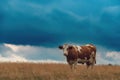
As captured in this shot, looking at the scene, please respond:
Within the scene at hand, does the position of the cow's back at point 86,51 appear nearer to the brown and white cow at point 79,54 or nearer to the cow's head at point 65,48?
the brown and white cow at point 79,54

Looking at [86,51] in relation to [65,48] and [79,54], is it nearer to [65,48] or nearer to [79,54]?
[79,54]

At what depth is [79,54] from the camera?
28906 mm

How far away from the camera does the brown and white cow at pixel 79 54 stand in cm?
2794

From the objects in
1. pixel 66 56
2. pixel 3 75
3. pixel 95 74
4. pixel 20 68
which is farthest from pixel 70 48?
pixel 3 75

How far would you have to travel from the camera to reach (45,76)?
2041 cm

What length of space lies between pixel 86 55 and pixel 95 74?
26.7 feet

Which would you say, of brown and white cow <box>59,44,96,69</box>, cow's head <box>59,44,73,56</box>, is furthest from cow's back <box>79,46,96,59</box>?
cow's head <box>59,44,73,56</box>

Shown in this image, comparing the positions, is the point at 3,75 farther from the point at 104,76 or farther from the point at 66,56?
the point at 66,56

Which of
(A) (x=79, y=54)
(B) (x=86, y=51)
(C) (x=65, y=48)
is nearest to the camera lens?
(C) (x=65, y=48)

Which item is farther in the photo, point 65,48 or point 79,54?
point 79,54

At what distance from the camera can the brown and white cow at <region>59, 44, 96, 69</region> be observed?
2794cm

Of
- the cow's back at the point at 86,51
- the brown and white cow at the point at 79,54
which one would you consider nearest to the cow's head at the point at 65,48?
the brown and white cow at the point at 79,54

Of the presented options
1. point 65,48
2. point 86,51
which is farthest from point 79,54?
point 65,48

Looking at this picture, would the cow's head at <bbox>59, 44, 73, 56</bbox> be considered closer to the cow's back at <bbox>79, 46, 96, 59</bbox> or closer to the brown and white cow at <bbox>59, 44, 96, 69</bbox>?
the brown and white cow at <bbox>59, 44, 96, 69</bbox>
